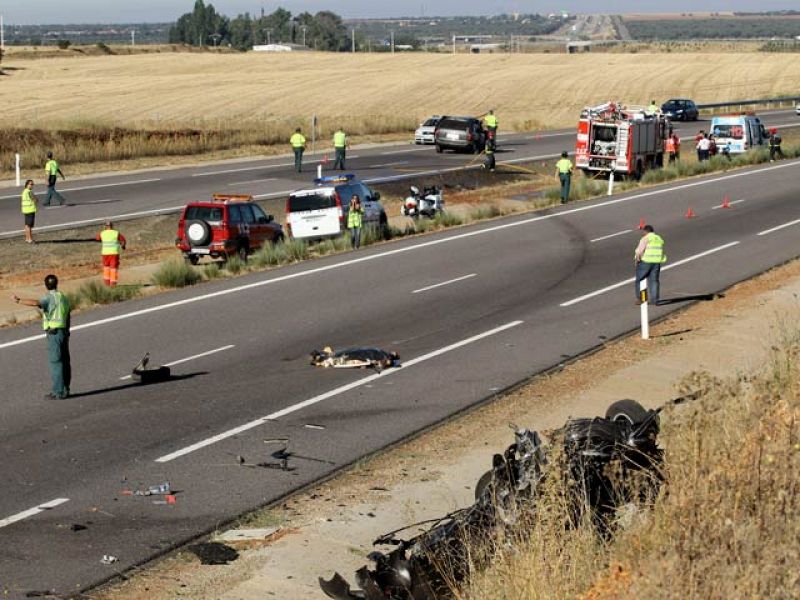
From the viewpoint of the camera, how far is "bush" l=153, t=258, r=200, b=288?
28.3m

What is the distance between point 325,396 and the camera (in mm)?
18438

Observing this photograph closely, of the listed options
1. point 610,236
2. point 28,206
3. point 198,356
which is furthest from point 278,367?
point 610,236

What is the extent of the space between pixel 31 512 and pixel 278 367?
738 centimetres

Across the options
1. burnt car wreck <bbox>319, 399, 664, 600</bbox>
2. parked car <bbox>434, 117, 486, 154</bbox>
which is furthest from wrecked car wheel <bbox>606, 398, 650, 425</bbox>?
parked car <bbox>434, 117, 486, 154</bbox>

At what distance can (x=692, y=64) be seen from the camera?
411 feet

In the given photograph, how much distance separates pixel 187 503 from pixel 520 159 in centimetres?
4527

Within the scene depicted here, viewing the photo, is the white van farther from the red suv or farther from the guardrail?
the red suv

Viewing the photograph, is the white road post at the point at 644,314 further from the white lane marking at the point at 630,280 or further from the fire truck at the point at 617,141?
the fire truck at the point at 617,141

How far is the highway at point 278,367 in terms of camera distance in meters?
13.5

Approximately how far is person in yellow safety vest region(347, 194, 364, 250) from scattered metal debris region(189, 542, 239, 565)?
70.1ft

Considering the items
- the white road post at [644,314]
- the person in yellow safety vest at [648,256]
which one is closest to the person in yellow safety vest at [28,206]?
the person in yellow safety vest at [648,256]

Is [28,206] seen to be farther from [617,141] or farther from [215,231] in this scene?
[617,141]

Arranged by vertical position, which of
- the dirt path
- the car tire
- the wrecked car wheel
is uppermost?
the wrecked car wheel

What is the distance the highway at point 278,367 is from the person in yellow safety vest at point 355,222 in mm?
562
